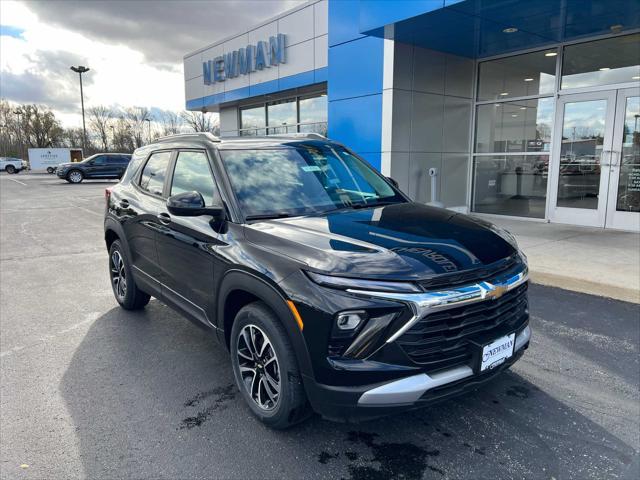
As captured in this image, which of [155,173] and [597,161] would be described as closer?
[155,173]

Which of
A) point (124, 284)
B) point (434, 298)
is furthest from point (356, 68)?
point (434, 298)

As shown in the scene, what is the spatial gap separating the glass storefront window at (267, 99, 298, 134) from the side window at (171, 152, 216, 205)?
14.0 meters

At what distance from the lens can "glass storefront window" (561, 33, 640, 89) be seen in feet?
29.5

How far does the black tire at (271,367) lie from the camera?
2.67m

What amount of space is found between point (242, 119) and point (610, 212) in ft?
50.4

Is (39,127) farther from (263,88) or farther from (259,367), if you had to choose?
(259,367)

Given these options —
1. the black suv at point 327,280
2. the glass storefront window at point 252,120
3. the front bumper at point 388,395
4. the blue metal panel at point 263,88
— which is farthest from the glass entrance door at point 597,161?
the glass storefront window at point 252,120

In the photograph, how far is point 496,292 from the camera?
104 inches

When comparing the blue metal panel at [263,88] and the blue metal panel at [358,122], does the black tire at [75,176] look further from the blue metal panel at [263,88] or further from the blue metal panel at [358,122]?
the blue metal panel at [358,122]

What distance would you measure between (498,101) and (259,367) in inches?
409

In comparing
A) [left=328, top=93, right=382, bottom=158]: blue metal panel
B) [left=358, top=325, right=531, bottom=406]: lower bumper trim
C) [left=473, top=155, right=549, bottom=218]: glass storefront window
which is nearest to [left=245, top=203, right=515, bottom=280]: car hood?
[left=358, top=325, right=531, bottom=406]: lower bumper trim

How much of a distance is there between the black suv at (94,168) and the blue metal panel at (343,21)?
2160 cm

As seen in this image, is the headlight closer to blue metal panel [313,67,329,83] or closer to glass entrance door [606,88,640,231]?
glass entrance door [606,88,640,231]

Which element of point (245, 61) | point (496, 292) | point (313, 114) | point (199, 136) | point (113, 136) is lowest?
point (496, 292)
